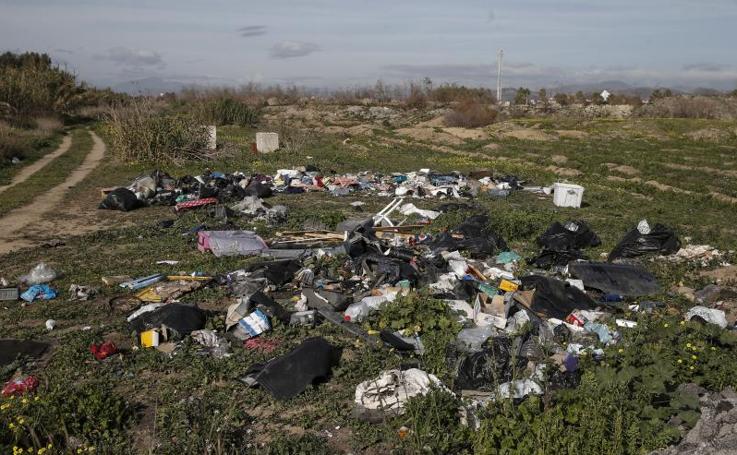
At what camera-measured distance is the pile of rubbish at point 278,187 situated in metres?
11.1

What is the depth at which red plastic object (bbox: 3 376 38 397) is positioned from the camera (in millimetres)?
4266

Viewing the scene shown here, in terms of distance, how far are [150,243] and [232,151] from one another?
10878 mm

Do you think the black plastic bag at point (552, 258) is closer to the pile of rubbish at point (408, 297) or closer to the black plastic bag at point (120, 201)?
the pile of rubbish at point (408, 297)

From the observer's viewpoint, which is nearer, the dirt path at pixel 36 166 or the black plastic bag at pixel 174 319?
the black plastic bag at pixel 174 319

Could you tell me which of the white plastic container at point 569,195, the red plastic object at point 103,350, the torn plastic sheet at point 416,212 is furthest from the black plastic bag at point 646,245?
the red plastic object at point 103,350

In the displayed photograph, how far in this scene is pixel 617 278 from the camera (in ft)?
21.9

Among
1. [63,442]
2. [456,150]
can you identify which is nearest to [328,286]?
[63,442]

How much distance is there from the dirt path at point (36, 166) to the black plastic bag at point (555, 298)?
468 inches

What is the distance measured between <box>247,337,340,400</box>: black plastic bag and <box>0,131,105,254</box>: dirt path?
19.0 ft

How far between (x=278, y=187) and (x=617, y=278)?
27.6 ft

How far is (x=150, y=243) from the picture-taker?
8.66 meters

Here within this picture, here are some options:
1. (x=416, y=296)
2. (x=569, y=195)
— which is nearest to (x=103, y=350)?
(x=416, y=296)

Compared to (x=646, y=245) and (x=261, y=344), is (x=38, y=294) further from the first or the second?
(x=646, y=245)

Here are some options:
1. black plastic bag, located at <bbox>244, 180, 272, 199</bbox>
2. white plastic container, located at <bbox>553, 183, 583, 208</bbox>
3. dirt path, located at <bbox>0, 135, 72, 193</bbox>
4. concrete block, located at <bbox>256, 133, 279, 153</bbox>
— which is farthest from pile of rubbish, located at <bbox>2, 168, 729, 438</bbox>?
concrete block, located at <bbox>256, 133, 279, 153</bbox>
